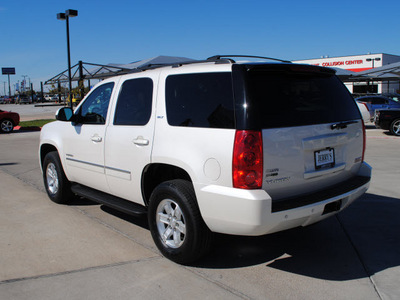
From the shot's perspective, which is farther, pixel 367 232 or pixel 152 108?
pixel 367 232

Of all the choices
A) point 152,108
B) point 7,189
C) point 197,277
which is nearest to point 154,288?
point 197,277

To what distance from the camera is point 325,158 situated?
12.2ft

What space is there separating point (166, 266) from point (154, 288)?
0.45 meters

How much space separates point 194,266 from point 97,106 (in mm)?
2397

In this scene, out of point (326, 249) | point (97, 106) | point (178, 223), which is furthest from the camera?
point (97, 106)

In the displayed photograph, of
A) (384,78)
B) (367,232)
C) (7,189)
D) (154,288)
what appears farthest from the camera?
(384,78)

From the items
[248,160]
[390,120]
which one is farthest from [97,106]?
[390,120]

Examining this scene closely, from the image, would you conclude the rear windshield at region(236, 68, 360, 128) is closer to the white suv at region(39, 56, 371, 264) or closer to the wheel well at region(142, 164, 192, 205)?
the white suv at region(39, 56, 371, 264)

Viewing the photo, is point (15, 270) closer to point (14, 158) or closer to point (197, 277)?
point (197, 277)

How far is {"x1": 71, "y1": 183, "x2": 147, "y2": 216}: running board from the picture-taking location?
4.32 metres

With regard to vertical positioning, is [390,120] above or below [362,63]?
below

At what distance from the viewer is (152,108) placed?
4121 mm

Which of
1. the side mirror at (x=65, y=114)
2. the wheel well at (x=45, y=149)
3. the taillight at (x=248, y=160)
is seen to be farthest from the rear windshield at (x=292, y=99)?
the wheel well at (x=45, y=149)

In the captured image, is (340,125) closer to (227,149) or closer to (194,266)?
(227,149)
